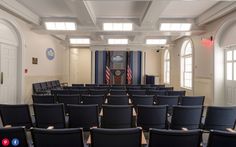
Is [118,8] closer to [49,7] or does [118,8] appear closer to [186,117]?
[49,7]

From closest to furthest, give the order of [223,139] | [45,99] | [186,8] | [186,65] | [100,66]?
[223,139] < [45,99] < [186,8] < [186,65] < [100,66]

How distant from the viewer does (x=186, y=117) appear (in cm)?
354

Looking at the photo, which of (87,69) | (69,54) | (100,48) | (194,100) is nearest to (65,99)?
(194,100)

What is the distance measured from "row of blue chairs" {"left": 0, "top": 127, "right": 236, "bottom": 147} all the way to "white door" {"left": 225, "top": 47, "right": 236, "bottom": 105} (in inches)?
210

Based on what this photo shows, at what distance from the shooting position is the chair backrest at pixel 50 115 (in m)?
3.48

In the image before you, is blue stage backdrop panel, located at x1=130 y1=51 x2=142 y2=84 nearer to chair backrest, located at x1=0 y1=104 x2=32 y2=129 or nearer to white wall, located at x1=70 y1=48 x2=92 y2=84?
white wall, located at x1=70 y1=48 x2=92 y2=84

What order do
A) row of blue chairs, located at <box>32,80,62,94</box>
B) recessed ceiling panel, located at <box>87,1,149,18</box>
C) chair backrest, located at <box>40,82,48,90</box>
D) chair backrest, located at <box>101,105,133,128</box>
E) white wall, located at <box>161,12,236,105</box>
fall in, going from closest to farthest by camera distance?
1. chair backrest, located at <box>101,105,133,128</box>
2. recessed ceiling panel, located at <box>87,1,149,18</box>
3. white wall, located at <box>161,12,236,105</box>
4. row of blue chairs, located at <box>32,80,62,94</box>
5. chair backrest, located at <box>40,82,48,90</box>

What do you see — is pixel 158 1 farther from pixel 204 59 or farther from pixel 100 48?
pixel 100 48

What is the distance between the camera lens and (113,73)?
46.3 ft

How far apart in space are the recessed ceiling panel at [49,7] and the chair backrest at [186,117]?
14.4 ft

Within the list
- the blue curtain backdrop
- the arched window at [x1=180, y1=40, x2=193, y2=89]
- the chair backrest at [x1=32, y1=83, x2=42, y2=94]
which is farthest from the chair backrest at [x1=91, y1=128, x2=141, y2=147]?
the blue curtain backdrop

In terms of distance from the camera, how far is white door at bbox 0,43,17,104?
6.61 m

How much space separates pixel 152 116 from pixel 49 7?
4814 mm

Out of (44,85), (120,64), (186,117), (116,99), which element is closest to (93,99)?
(116,99)
